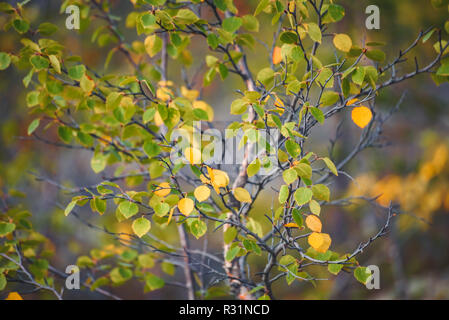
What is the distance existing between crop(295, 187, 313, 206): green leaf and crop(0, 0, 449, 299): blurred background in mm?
1749

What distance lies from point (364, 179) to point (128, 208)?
2.99m

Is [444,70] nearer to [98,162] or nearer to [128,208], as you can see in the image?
[128,208]

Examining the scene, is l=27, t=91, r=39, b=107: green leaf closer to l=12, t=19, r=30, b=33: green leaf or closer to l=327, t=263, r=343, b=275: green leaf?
l=12, t=19, r=30, b=33: green leaf

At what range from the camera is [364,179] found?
11.5ft

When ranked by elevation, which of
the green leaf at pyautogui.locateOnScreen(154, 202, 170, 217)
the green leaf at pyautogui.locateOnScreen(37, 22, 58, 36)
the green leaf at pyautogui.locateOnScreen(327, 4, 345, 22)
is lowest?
the green leaf at pyautogui.locateOnScreen(154, 202, 170, 217)

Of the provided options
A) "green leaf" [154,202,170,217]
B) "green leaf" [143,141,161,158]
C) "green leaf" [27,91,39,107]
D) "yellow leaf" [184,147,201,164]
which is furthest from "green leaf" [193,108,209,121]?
"green leaf" [27,91,39,107]

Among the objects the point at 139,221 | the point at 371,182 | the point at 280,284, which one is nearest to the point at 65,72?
the point at 139,221

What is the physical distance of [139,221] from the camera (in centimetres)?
112

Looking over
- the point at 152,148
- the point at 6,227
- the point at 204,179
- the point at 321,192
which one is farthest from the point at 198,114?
the point at 6,227

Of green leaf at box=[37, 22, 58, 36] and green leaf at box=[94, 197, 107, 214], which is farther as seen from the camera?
green leaf at box=[37, 22, 58, 36]

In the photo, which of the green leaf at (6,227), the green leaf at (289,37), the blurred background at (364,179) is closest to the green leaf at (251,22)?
the green leaf at (289,37)

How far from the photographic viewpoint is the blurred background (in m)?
3.02

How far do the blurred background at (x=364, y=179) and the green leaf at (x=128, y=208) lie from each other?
1.83m
